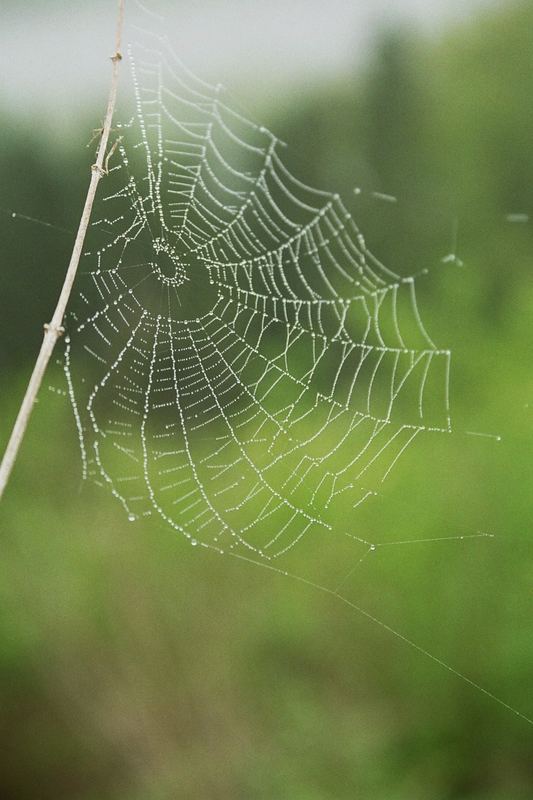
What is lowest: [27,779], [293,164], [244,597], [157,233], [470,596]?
[27,779]

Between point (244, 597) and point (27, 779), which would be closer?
point (244, 597)

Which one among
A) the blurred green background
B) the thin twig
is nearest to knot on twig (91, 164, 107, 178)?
the thin twig

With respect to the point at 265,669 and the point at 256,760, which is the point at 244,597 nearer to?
the point at 265,669

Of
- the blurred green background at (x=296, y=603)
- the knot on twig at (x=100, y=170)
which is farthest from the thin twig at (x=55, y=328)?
the blurred green background at (x=296, y=603)

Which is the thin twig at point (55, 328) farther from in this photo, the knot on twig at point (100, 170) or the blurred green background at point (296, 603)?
the blurred green background at point (296, 603)

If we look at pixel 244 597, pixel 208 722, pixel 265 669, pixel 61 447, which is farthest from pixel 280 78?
pixel 208 722

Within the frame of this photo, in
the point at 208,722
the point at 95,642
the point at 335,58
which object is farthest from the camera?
the point at 335,58

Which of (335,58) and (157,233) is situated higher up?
(335,58)

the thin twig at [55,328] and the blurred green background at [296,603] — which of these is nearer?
the thin twig at [55,328]
